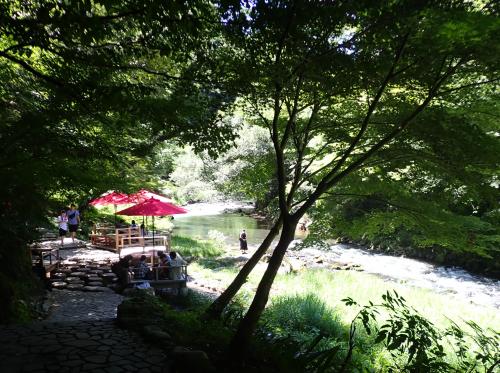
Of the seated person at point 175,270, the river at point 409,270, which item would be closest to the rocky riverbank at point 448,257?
the river at point 409,270

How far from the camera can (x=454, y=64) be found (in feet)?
15.8

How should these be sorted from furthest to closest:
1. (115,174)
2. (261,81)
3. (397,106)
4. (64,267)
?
(64,267), (115,174), (397,106), (261,81)

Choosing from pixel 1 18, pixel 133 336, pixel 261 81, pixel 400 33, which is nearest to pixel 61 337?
pixel 133 336

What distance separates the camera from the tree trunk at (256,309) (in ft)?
14.8

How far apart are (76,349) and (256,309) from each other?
201 cm

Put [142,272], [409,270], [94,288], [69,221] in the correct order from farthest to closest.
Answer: [409,270], [69,221], [142,272], [94,288]

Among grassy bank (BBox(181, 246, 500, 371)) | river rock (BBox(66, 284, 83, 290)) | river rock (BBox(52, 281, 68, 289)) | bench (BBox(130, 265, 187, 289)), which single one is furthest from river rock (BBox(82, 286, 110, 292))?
grassy bank (BBox(181, 246, 500, 371))

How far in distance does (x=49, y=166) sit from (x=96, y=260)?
7411 millimetres

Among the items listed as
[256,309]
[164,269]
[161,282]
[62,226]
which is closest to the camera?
[256,309]

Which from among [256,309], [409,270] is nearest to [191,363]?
[256,309]

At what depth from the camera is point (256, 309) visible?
15.6ft

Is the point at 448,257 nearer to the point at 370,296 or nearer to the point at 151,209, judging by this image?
the point at 370,296

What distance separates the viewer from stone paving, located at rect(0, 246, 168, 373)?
394cm

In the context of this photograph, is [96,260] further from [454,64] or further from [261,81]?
[454,64]
